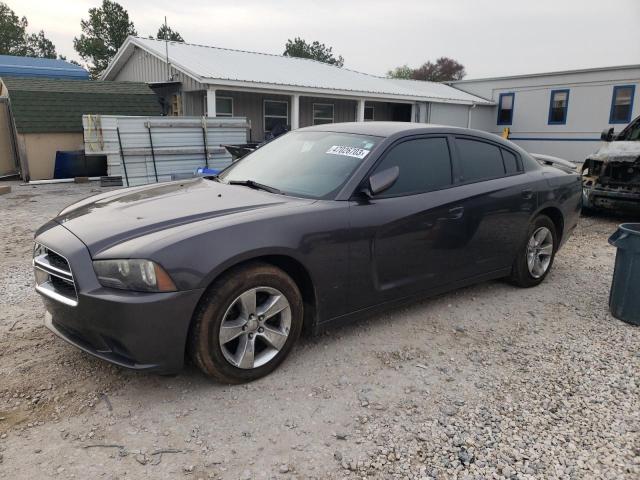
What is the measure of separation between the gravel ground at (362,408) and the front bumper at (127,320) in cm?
32

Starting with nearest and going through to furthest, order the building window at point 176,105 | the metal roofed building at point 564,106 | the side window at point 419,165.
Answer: the side window at point 419,165 → the building window at point 176,105 → the metal roofed building at point 564,106

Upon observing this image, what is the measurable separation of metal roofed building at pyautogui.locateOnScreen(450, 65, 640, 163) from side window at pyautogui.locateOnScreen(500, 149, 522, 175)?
17364 mm

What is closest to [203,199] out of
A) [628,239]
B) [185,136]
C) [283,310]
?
[283,310]

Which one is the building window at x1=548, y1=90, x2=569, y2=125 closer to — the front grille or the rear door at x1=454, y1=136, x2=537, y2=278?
the rear door at x1=454, y1=136, x2=537, y2=278

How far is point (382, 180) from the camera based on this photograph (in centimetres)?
339

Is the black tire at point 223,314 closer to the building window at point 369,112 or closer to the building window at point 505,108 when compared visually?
the building window at point 369,112

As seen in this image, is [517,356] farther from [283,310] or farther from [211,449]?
[211,449]

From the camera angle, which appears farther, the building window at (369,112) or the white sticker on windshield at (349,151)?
the building window at (369,112)

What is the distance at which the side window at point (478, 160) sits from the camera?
4.20 m

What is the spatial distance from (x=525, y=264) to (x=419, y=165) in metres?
1.73

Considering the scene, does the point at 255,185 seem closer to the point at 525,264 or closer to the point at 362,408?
the point at 362,408

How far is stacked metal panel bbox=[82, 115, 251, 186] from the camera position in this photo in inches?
372

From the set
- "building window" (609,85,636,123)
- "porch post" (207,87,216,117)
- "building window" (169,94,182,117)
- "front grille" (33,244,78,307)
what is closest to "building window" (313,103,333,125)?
"building window" (169,94,182,117)

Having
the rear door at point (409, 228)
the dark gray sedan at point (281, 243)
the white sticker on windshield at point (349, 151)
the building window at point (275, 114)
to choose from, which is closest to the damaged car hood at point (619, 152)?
the dark gray sedan at point (281, 243)
